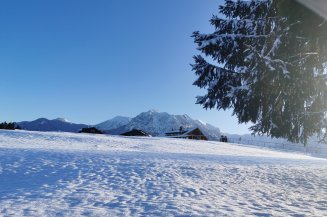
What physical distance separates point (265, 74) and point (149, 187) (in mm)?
9508

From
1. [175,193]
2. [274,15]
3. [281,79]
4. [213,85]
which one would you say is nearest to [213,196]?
[175,193]

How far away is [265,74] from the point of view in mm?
14531

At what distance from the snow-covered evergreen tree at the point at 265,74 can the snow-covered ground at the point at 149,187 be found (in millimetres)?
5395

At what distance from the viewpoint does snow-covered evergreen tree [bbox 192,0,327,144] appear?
14727 millimetres

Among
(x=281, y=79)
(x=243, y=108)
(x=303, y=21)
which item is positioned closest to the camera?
(x=303, y=21)

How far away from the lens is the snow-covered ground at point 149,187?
526 centimetres

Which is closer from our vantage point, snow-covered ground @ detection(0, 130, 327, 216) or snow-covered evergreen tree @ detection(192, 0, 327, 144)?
snow-covered ground @ detection(0, 130, 327, 216)

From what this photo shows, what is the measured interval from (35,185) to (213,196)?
346 centimetres

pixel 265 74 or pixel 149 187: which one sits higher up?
pixel 265 74

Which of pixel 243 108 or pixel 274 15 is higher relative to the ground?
pixel 274 15

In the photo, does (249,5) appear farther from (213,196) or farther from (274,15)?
(213,196)

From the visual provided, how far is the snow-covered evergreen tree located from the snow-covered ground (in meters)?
5.40

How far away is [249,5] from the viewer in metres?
17.4

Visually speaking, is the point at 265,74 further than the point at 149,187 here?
Yes
